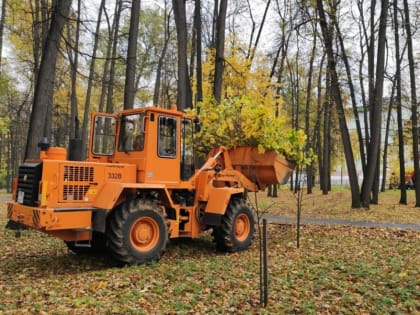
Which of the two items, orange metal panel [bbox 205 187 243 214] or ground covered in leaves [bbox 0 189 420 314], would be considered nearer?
ground covered in leaves [bbox 0 189 420 314]

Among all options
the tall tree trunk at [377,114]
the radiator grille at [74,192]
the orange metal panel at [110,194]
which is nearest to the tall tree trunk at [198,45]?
the tall tree trunk at [377,114]

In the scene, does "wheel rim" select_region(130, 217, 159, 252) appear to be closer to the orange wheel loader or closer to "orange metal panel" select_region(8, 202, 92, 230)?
the orange wheel loader

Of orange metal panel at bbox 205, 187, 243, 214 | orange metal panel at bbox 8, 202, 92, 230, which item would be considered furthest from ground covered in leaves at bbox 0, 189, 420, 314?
orange metal panel at bbox 205, 187, 243, 214

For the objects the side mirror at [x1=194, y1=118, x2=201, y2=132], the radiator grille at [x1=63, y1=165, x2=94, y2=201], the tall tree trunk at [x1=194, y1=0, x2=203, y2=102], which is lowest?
the radiator grille at [x1=63, y1=165, x2=94, y2=201]

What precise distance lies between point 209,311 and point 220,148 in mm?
4977

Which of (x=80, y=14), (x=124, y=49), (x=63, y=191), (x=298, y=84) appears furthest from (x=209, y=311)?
(x=298, y=84)

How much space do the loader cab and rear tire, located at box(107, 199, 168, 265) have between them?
2.16 feet

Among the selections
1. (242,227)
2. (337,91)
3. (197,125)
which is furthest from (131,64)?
(337,91)

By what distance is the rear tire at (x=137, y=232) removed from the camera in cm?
689

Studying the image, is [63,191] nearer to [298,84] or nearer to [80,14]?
[80,14]

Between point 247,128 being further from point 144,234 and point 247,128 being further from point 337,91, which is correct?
point 337,91

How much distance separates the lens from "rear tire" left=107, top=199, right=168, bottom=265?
22.6 ft

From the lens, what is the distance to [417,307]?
5105mm

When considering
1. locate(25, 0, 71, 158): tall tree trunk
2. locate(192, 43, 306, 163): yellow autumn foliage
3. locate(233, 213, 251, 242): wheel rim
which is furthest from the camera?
locate(25, 0, 71, 158): tall tree trunk
